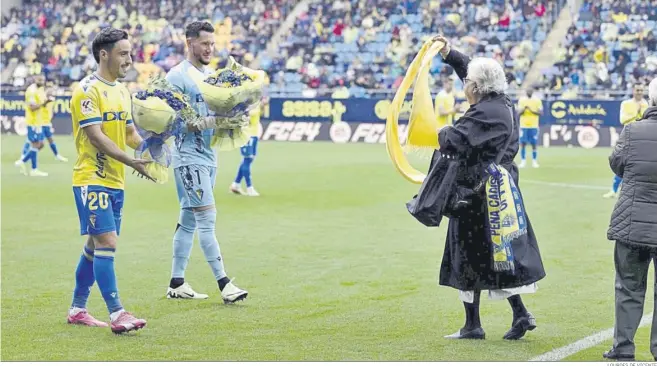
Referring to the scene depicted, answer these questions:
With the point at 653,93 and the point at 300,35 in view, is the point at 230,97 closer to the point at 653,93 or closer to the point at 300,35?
the point at 653,93

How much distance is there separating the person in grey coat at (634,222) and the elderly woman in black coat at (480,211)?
68cm

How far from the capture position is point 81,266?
779 cm

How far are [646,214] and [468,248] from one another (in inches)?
49.9

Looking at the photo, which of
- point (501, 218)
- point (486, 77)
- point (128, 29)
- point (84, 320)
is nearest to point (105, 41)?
point (84, 320)

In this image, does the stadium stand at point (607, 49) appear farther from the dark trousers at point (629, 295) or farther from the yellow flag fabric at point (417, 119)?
the dark trousers at point (629, 295)

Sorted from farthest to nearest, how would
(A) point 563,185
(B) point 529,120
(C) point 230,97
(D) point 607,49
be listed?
(D) point 607,49
(B) point 529,120
(A) point 563,185
(C) point 230,97

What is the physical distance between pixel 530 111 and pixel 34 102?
11.6 meters

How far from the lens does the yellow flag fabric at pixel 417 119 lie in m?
7.03

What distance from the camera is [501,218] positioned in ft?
22.6

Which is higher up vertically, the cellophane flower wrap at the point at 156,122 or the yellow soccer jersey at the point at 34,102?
the cellophane flower wrap at the point at 156,122

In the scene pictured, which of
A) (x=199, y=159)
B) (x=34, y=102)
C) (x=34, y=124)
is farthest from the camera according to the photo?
(x=34, y=102)

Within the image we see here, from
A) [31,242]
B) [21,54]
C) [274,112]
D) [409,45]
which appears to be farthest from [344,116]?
[31,242]

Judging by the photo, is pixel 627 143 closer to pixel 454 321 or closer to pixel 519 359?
pixel 519 359

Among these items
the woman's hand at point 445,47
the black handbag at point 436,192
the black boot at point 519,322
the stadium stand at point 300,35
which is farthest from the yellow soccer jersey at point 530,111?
the black handbag at point 436,192
